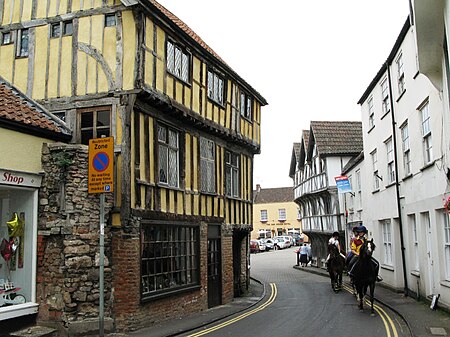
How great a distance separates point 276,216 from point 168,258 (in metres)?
62.9

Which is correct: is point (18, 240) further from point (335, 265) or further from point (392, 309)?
point (335, 265)

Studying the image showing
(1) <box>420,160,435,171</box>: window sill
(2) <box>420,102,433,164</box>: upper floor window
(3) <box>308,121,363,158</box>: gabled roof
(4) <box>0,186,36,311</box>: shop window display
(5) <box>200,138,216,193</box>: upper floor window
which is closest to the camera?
(4) <box>0,186,36,311</box>: shop window display

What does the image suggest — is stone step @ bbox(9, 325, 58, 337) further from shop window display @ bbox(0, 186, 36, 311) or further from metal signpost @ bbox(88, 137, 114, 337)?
metal signpost @ bbox(88, 137, 114, 337)

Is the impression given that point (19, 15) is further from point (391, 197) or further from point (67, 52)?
point (391, 197)

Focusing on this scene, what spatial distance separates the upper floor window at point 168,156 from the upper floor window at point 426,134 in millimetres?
7119

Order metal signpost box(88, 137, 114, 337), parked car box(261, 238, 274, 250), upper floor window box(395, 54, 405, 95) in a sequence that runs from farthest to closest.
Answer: parked car box(261, 238, 274, 250) < upper floor window box(395, 54, 405, 95) < metal signpost box(88, 137, 114, 337)

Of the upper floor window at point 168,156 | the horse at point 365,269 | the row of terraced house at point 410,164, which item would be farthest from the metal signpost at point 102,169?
the horse at point 365,269

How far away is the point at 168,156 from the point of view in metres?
14.7

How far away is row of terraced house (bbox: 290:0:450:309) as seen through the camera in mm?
12141

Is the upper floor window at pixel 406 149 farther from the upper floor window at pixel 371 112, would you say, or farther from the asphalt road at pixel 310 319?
the upper floor window at pixel 371 112

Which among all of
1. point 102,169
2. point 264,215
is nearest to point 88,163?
point 102,169

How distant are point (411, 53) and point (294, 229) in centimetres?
6175

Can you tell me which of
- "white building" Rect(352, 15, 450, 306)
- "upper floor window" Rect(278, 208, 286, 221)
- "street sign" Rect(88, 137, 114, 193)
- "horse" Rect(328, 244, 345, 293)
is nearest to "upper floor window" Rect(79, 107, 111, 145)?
"street sign" Rect(88, 137, 114, 193)

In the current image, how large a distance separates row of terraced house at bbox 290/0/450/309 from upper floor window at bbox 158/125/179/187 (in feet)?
22.2
